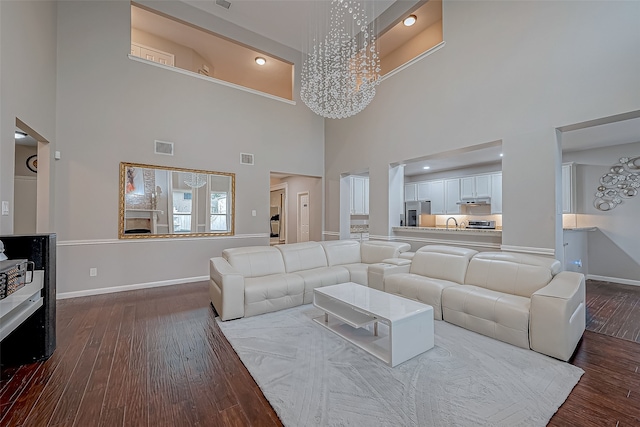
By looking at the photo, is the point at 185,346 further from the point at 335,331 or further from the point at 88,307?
the point at 88,307

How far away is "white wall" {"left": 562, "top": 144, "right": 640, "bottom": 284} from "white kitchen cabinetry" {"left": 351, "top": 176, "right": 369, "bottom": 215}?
450 centimetres

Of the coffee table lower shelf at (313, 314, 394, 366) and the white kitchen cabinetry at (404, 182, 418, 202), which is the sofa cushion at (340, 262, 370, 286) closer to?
the coffee table lower shelf at (313, 314, 394, 366)

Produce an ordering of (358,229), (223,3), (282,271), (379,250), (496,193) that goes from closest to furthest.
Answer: (282,271)
(379,250)
(223,3)
(496,193)
(358,229)

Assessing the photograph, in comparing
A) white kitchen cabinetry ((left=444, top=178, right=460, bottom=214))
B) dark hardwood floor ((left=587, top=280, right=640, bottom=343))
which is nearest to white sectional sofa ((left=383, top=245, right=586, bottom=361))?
dark hardwood floor ((left=587, top=280, right=640, bottom=343))

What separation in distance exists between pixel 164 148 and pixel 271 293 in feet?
11.3

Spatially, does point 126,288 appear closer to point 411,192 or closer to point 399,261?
point 399,261

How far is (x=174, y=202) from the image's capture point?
16.8 ft

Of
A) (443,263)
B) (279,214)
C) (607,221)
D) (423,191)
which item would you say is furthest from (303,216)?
(607,221)

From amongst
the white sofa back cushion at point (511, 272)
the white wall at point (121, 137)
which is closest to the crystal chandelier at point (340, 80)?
the white wall at point (121, 137)

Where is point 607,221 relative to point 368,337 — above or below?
above

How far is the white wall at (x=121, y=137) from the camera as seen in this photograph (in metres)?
4.26

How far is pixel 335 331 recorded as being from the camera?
9.33 ft

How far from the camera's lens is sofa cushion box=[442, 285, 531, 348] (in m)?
2.54

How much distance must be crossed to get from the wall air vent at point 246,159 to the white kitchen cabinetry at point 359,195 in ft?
8.59
